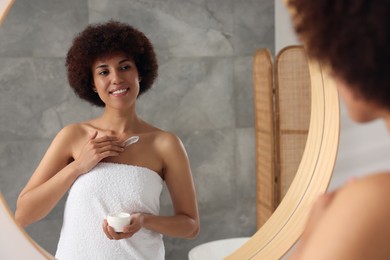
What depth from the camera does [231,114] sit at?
4.86 feet

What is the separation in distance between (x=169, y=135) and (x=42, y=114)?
0.72 m

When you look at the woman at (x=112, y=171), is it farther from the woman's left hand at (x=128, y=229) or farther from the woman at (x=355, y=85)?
the woman at (x=355, y=85)

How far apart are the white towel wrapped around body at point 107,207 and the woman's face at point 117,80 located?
0.10 metres

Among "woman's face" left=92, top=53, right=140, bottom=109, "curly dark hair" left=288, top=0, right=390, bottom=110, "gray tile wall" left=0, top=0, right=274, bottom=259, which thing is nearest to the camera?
"curly dark hair" left=288, top=0, right=390, bottom=110

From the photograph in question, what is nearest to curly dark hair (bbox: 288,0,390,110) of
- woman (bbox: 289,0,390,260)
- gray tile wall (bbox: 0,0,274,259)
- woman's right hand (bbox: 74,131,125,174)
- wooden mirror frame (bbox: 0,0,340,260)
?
woman (bbox: 289,0,390,260)

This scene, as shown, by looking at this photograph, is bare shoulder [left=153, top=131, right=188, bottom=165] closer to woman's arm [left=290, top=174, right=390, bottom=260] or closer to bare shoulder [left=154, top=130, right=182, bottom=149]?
bare shoulder [left=154, top=130, right=182, bottom=149]

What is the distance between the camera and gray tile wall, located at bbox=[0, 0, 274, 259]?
1394 millimetres

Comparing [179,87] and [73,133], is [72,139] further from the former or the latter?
[179,87]

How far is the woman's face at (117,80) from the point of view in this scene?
787 millimetres

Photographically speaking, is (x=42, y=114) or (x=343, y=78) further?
(x=42, y=114)

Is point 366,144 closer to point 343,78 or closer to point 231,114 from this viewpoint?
point 343,78

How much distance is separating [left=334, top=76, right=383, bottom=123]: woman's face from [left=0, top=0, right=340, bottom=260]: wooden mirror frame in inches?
15.2

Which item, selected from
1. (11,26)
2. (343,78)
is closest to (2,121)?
(11,26)

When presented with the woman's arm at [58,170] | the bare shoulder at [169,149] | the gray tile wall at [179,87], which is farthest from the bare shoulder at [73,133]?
the gray tile wall at [179,87]
